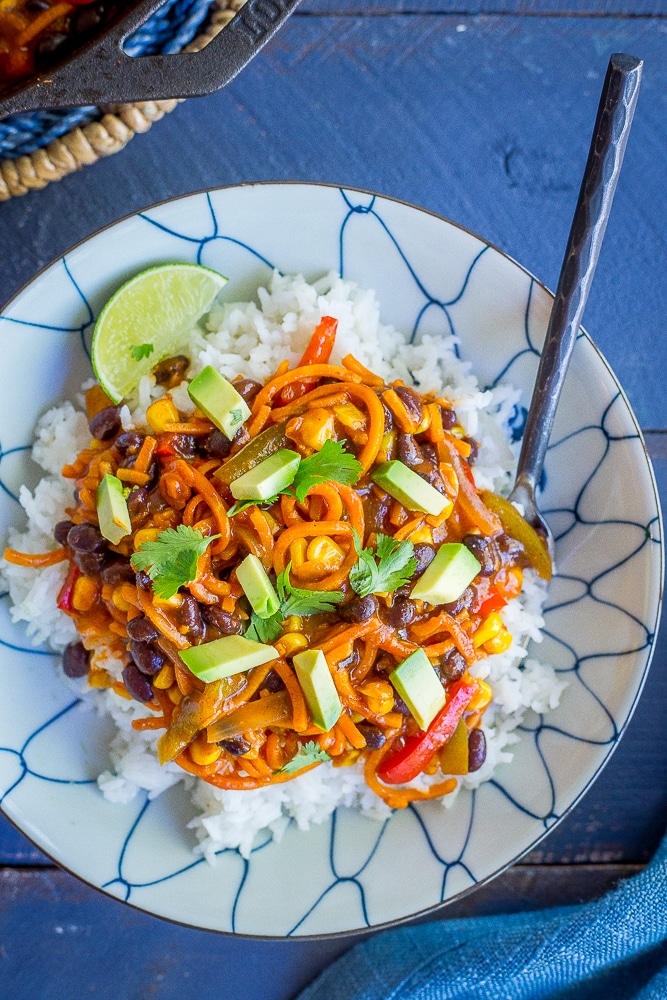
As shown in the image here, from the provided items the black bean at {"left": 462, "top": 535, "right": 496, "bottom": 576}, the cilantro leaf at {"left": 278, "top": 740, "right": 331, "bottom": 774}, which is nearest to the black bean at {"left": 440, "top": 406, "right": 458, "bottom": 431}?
the black bean at {"left": 462, "top": 535, "right": 496, "bottom": 576}

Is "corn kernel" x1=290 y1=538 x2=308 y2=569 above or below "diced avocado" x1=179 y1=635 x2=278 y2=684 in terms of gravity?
above

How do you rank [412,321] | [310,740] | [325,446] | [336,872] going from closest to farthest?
[325,446] < [310,740] < [336,872] < [412,321]

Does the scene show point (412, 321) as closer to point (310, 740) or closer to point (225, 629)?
point (225, 629)

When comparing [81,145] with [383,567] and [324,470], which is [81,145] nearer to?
[324,470]

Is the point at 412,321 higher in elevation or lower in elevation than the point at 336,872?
higher

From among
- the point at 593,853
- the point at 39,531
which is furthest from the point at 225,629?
the point at 593,853

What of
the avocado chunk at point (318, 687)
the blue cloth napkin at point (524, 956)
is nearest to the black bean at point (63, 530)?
the avocado chunk at point (318, 687)

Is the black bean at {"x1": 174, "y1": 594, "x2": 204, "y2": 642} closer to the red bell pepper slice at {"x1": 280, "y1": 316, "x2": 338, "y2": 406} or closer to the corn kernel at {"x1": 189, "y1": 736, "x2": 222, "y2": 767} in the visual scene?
the corn kernel at {"x1": 189, "y1": 736, "x2": 222, "y2": 767}

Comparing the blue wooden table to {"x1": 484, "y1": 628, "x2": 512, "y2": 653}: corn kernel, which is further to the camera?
the blue wooden table
